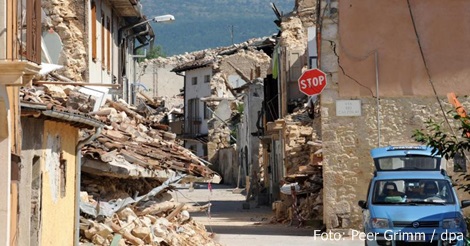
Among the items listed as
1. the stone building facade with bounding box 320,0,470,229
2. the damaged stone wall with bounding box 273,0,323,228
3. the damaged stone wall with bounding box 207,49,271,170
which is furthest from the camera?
the damaged stone wall with bounding box 207,49,271,170

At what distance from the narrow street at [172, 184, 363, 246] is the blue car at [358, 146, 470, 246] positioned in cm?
472

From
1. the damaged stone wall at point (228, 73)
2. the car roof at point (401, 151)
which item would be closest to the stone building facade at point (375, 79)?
the car roof at point (401, 151)

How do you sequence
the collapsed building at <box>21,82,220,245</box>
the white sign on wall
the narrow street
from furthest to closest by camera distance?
the white sign on wall
the narrow street
the collapsed building at <box>21,82,220,245</box>

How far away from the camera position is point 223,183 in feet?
213

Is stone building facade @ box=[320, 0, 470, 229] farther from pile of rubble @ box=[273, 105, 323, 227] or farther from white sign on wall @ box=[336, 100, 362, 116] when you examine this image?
pile of rubble @ box=[273, 105, 323, 227]

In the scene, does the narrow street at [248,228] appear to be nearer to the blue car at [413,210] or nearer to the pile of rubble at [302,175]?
the pile of rubble at [302,175]

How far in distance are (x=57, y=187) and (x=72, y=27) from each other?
1018 cm

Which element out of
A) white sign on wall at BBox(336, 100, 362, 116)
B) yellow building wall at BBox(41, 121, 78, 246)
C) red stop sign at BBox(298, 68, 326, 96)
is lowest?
yellow building wall at BBox(41, 121, 78, 246)

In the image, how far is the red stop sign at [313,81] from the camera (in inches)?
1081

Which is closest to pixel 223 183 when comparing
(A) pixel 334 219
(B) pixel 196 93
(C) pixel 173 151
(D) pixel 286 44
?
(B) pixel 196 93

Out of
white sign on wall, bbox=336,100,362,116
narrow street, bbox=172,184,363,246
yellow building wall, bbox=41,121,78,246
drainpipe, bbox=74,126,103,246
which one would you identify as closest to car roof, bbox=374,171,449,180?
narrow street, bbox=172,184,363,246

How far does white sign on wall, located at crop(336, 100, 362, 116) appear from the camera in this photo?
27.2 metres

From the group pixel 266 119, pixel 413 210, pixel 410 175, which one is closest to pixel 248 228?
pixel 410 175

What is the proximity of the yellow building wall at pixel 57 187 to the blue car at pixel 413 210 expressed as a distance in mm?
5743
